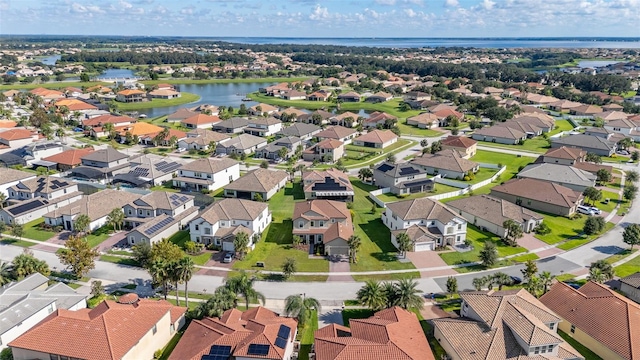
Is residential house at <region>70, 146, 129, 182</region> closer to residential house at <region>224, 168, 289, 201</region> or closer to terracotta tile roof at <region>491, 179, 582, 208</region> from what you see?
residential house at <region>224, 168, 289, 201</region>

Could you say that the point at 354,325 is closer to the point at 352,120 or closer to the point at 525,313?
the point at 525,313

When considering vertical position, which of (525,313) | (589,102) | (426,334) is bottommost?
(426,334)

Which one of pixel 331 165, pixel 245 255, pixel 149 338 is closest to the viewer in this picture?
pixel 149 338

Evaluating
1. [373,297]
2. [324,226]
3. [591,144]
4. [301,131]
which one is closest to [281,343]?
[373,297]

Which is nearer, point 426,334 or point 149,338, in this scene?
point 149,338

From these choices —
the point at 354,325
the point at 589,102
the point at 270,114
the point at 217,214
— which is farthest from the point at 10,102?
the point at 589,102

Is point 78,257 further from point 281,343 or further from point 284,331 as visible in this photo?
point 281,343

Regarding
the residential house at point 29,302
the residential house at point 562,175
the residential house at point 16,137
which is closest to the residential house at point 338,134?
the residential house at point 562,175

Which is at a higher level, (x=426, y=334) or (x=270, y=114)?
(x=270, y=114)

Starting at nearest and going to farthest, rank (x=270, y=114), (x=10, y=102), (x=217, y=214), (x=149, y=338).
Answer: (x=149, y=338), (x=217, y=214), (x=270, y=114), (x=10, y=102)
